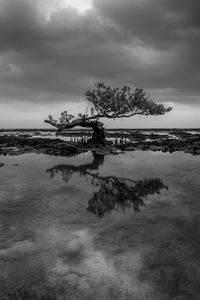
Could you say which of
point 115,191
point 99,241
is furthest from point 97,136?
point 99,241

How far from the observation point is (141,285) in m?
4.52

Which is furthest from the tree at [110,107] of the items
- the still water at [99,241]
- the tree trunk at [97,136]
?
the still water at [99,241]

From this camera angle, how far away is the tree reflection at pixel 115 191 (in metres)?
8.82

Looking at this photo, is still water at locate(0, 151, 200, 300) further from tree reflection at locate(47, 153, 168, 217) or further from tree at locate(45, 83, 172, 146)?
tree at locate(45, 83, 172, 146)

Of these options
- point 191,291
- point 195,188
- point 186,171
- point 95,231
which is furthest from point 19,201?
point 186,171

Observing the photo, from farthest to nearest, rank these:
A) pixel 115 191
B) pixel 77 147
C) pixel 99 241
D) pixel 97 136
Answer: pixel 97 136 → pixel 77 147 → pixel 115 191 → pixel 99 241

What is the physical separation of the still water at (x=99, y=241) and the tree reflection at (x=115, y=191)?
4 cm

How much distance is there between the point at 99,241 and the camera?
621 centimetres

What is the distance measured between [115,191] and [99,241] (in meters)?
4.83

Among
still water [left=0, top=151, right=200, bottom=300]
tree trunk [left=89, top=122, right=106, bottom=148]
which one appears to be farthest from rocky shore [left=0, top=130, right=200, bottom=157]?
still water [left=0, top=151, right=200, bottom=300]

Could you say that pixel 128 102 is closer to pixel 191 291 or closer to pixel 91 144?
pixel 91 144

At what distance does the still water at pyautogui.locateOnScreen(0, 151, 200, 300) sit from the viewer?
4.46 meters

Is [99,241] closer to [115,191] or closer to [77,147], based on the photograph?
[115,191]

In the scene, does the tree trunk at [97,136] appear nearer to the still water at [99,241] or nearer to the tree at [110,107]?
the tree at [110,107]
